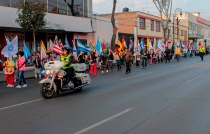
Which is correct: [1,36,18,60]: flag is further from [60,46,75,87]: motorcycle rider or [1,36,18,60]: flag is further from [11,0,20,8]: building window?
[11,0,20,8]: building window

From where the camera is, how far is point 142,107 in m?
8.03

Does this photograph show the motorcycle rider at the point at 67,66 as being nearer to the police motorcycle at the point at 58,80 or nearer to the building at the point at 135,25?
the police motorcycle at the point at 58,80

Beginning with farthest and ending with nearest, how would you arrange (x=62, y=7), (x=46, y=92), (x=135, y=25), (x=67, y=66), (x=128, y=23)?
(x=128, y=23), (x=135, y=25), (x=62, y=7), (x=67, y=66), (x=46, y=92)

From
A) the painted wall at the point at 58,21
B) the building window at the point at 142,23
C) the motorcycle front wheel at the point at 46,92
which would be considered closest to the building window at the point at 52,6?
the painted wall at the point at 58,21

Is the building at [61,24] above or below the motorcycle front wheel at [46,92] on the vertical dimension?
above

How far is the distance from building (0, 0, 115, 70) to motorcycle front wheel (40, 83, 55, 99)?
37.8ft

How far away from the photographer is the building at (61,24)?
21375mm

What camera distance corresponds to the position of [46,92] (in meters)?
9.91

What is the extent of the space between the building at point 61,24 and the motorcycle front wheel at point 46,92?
11532mm

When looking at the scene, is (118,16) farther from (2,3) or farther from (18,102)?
(18,102)

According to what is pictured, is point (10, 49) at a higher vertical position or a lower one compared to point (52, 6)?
lower

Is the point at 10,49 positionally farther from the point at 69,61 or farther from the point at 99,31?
the point at 99,31

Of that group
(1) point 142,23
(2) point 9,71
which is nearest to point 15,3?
(2) point 9,71

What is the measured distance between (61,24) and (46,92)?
16.5m
